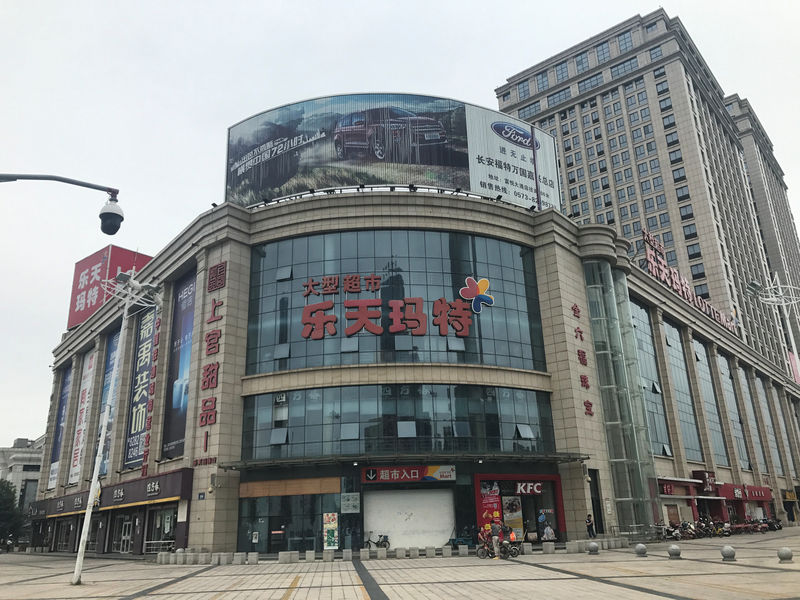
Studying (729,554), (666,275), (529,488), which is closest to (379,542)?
(529,488)

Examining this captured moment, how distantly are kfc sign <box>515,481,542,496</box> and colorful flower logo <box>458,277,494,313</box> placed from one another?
37.9 feet

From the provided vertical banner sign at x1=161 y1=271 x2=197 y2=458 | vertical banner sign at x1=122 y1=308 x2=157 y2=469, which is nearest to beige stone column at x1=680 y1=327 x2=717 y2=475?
vertical banner sign at x1=161 y1=271 x2=197 y2=458

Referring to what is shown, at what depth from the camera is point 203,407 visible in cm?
4066

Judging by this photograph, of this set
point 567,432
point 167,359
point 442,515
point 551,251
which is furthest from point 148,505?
point 551,251

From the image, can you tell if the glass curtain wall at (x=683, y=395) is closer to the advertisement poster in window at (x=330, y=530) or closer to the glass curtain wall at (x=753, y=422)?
the glass curtain wall at (x=753, y=422)

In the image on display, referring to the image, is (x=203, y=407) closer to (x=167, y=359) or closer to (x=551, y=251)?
(x=167, y=359)

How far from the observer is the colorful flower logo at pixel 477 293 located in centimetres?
4203

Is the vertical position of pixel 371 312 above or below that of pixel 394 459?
above

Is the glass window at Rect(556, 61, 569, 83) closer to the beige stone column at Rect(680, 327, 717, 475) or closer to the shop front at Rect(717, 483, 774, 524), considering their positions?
the beige stone column at Rect(680, 327, 717, 475)

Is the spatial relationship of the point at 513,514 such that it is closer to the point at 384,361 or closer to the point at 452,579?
the point at 384,361

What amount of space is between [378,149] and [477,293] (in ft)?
43.0

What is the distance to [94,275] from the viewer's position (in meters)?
68.0

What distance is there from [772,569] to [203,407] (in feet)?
105

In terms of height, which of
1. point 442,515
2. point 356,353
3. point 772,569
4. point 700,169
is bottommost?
point 772,569
